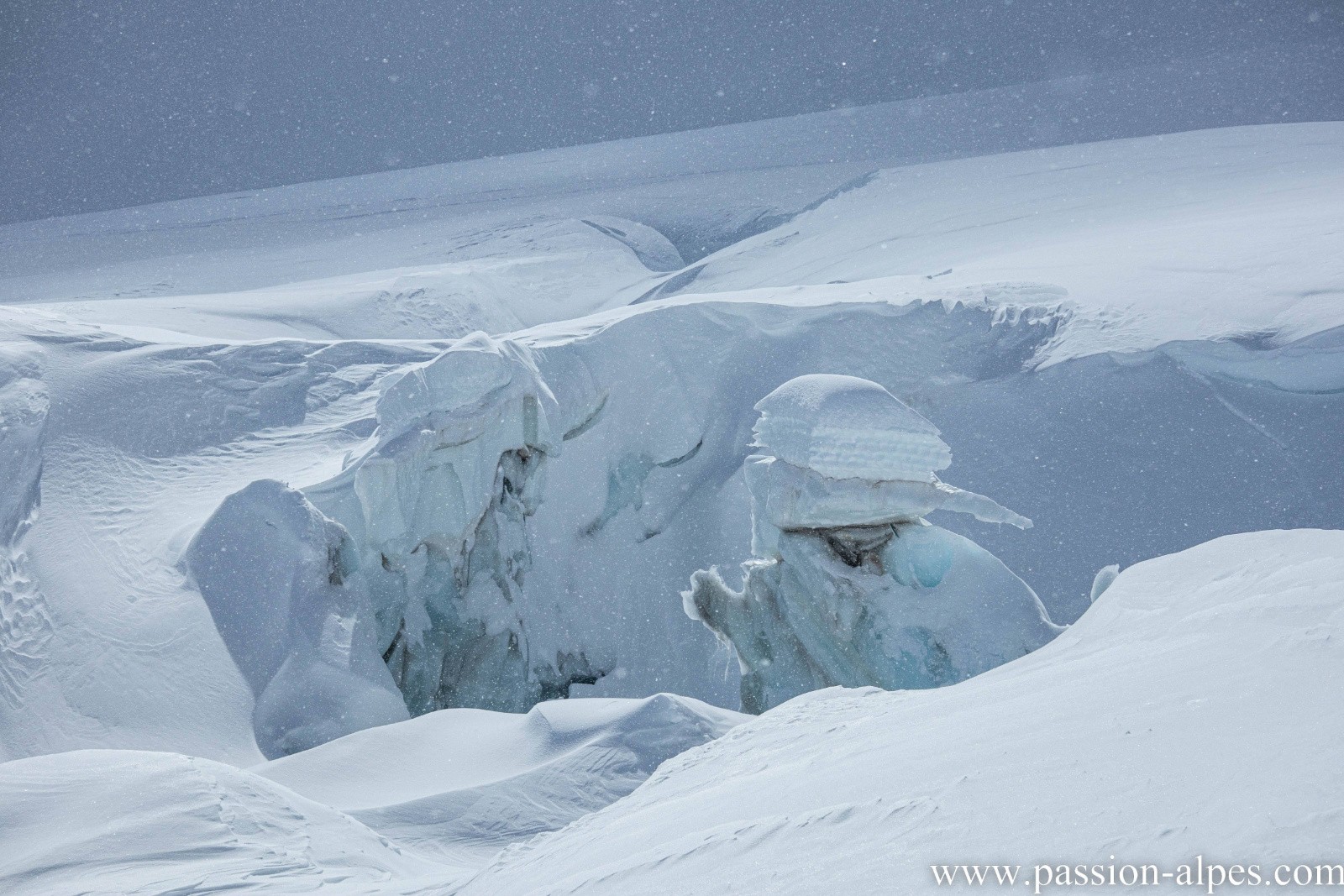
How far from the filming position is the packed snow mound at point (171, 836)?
1811 millimetres

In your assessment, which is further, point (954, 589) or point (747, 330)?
point (747, 330)

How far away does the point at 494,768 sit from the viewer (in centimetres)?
276

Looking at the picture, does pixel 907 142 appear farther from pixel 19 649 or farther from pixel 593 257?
pixel 19 649

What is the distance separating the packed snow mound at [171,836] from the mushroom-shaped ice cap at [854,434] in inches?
77.8

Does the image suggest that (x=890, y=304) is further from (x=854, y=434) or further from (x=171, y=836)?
(x=171, y=836)

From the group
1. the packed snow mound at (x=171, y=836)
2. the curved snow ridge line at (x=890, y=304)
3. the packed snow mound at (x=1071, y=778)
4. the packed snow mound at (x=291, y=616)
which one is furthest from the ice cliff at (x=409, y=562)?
the packed snow mound at (x=1071, y=778)

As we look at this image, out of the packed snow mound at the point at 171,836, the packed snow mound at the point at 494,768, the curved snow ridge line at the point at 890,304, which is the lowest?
the packed snow mound at the point at 494,768

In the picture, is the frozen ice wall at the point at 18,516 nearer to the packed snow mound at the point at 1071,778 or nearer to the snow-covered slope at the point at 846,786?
the snow-covered slope at the point at 846,786

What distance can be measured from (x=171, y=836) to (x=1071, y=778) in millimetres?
1605

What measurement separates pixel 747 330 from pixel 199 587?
3.17 m

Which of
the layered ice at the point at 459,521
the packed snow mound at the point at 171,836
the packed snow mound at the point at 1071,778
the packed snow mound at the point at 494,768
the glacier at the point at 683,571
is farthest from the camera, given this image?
the layered ice at the point at 459,521

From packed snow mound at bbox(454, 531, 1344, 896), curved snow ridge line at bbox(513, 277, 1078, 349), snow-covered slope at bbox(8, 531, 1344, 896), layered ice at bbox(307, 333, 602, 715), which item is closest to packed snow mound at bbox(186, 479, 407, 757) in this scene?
layered ice at bbox(307, 333, 602, 715)

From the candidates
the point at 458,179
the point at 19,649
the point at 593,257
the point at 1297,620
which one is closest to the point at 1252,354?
the point at 1297,620

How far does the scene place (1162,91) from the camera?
13898mm
